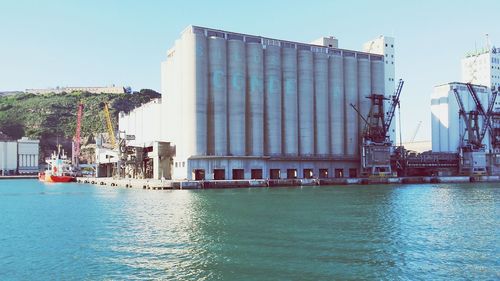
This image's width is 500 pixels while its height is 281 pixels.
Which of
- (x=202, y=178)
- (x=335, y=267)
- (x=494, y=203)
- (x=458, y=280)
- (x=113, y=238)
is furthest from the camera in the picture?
(x=202, y=178)

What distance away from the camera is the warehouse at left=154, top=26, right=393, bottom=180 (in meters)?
91.9

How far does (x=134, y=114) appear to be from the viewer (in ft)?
538

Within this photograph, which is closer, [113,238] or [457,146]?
[113,238]

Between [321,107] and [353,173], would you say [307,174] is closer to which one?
[353,173]

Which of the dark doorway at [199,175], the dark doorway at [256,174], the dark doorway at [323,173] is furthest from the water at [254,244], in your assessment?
the dark doorway at [323,173]

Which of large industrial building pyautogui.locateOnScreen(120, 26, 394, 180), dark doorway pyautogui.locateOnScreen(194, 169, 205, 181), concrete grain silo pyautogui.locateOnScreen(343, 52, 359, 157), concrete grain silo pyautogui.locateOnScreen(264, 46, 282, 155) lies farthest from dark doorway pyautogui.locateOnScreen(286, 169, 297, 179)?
dark doorway pyautogui.locateOnScreen(194, 169, 205, 181)

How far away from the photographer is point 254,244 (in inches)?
1133

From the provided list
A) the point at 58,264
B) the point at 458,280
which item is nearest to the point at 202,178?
the point at 58,264

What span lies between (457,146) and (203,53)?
249 feet

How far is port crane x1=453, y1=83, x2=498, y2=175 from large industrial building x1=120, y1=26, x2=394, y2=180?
28557 mm

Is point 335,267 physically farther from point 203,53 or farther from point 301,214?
point 203,53

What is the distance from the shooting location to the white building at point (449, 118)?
130 m

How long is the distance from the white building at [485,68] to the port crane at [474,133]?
2204cm

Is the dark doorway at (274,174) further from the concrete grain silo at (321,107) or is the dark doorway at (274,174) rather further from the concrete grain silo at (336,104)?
the concrete grain silo at (336,104)
